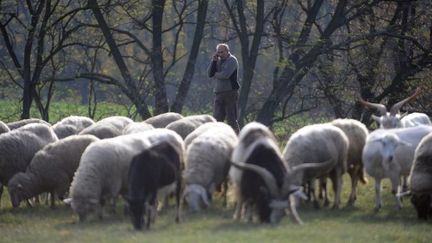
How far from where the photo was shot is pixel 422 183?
14359mm

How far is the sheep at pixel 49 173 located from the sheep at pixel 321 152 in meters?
3.98

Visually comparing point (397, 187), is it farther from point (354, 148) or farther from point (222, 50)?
point (222, 50)

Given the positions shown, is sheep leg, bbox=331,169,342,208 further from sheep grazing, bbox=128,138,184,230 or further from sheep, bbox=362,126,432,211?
sheep grazing, bbox=128,138,184,230

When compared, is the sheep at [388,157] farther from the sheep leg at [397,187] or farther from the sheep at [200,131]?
the sheep at [200,131]

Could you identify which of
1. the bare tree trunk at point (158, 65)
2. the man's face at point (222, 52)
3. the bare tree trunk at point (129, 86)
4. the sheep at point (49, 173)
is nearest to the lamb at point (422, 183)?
the sheep at point (49, 173)

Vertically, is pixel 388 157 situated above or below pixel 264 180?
above

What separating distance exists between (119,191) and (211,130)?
6.46 ft

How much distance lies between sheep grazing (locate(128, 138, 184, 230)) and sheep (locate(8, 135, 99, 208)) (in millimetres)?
3071

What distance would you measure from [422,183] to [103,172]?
16.7ft

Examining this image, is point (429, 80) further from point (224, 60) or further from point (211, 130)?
point (211, 130)

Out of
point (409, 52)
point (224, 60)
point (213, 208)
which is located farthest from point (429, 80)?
point (213, 208)

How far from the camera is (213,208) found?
1527cm

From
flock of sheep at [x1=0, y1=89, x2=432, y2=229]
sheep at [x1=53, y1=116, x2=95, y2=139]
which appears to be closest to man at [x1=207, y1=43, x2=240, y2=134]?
flock of sheep at [x1=0, y1=89, x2=432, y2=229]

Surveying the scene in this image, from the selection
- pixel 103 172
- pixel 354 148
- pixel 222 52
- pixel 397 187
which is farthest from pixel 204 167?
pixel 222 52
